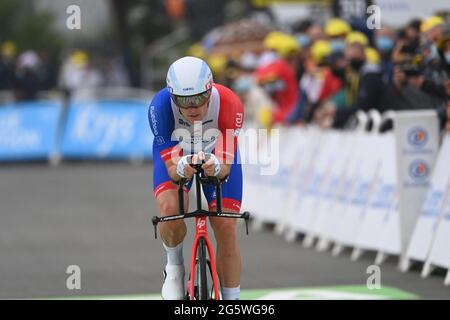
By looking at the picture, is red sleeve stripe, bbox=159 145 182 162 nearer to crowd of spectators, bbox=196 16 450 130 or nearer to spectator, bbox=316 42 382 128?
crowd of spectators, bbox=196 16 450 130

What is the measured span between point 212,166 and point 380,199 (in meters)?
5.17

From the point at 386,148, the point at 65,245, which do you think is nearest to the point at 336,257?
the point at 386,148

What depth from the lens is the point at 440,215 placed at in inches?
442

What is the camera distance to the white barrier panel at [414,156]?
11992 mm

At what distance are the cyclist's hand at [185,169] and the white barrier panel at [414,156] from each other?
4525 mm

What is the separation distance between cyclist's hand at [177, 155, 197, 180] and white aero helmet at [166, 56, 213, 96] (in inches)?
17.3

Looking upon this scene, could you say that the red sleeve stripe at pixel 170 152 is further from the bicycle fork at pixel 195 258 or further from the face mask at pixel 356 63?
the face mask at pixel 356 63

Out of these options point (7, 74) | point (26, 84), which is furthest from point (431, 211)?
point (7, 74)

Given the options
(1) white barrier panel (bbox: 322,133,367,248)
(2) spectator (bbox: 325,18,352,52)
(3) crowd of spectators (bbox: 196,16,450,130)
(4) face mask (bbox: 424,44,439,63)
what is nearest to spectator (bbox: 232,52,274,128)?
(3) crowd of spectators (bbox: 196,16,450,130)

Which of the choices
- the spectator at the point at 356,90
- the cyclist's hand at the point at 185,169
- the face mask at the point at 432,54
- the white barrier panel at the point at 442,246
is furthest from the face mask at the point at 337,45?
the cyclist's hand at the point at 185,169

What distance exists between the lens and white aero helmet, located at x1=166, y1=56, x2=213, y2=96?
25.4ft

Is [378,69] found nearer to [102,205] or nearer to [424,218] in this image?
[424,218]

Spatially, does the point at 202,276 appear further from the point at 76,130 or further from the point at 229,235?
the point at 76,130

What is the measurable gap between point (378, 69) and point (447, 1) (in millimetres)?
1272
